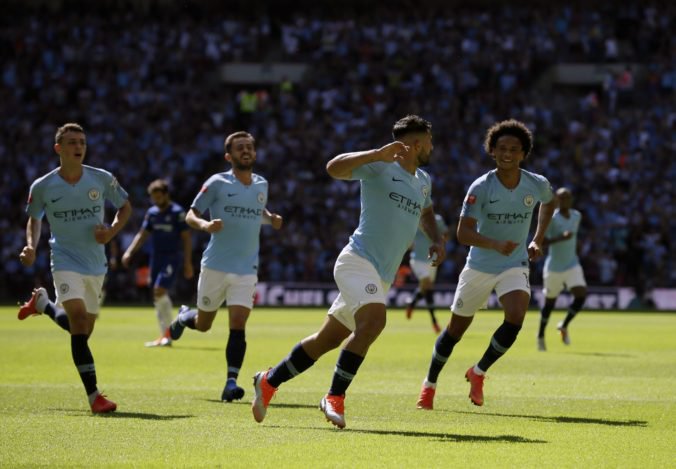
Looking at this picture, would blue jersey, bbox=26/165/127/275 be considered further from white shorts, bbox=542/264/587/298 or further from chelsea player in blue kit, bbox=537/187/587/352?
white shorts, bbox=542/264/587/298

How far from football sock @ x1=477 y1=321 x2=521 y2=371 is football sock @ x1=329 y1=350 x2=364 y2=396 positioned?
2.41 metres

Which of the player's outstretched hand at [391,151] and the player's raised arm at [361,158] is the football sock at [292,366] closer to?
the player's raised arm at [361,158]

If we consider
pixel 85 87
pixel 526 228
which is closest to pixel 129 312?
pixel 85 87

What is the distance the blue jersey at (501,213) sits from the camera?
12.1 metres

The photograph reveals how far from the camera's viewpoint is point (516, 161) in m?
12.1

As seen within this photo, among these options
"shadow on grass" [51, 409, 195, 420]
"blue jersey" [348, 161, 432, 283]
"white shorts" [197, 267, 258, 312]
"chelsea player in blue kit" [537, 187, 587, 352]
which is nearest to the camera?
"blue jersey" [348, 161, 432, 283]

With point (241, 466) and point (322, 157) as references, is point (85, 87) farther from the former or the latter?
point (241, 466)

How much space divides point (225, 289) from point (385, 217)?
388 centimetres

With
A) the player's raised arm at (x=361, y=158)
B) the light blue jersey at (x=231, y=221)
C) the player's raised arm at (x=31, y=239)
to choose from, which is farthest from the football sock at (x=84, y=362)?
the player's raised arm at (x=361, y=158)

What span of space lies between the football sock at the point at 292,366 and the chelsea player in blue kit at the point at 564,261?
40.1 feet

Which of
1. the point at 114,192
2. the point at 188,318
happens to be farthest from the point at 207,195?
the point at 188,318

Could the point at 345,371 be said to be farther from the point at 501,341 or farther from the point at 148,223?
the point at 148,223

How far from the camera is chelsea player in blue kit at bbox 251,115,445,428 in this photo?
32.9 feet

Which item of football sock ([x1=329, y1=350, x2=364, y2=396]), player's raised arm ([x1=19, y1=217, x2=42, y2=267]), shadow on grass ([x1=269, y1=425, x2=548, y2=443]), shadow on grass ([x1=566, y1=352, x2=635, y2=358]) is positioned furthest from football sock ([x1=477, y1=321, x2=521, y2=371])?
shadow on grass ([x1=566, y1=352, x2=635, y2=358])
